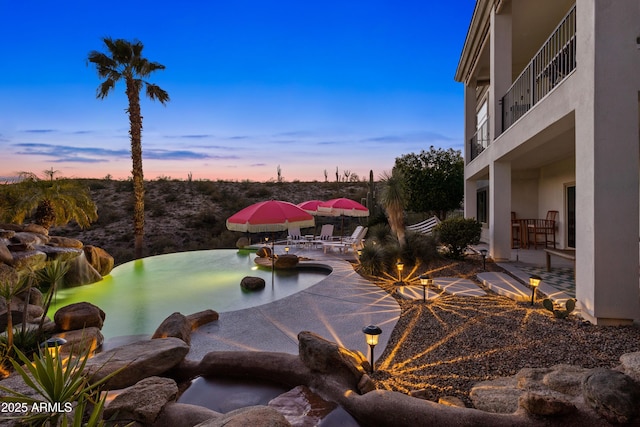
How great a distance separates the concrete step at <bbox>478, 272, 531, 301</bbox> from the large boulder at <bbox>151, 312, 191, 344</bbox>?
5.87m

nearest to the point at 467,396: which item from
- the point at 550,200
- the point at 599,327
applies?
the point at 599,327

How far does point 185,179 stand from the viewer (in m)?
35.8

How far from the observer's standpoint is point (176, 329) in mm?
4762

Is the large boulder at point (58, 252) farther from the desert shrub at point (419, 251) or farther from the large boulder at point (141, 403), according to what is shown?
the desert shrub at point (419, 251)

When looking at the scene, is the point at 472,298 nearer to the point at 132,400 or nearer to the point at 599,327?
the point at 599,327

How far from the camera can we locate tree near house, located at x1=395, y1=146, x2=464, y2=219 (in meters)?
17.9

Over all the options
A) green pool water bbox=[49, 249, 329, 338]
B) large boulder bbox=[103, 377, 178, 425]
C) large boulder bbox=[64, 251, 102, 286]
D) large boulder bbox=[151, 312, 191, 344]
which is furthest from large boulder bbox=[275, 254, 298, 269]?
large boulder bbox=[103, 377, 178, 425]

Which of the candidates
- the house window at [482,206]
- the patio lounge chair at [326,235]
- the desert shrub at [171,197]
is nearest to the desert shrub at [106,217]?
the desert shrub at [171,197]

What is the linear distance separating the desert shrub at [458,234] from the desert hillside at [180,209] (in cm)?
1184

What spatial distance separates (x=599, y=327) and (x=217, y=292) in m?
7.57

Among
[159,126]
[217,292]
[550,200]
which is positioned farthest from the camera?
[159,126]

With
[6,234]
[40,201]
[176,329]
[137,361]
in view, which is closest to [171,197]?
[40,201]

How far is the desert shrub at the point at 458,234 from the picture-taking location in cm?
1023

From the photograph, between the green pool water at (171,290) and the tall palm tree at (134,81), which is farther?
the tall palm tree at (134,81)
